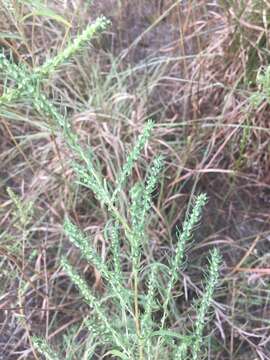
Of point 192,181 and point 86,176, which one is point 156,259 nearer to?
point 192,181

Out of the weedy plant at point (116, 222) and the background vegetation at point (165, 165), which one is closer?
the weedy plant at point (116, 222)

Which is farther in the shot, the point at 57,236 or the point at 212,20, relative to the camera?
the point at 212,20

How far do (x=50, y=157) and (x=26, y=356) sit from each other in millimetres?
466

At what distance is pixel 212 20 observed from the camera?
4.56 feet

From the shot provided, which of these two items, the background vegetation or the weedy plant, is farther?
the background vegetation

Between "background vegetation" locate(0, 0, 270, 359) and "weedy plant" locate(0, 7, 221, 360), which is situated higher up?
"weedy plant" locate(0, 7, 221, 360)

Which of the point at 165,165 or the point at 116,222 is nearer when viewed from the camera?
the point at 116,222

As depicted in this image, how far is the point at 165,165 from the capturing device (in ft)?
4.33

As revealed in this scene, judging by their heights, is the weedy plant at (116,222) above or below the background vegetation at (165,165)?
above

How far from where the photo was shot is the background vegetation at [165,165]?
1.17m

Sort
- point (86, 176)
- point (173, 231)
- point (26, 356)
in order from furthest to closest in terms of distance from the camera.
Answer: point (173, 231), point (26, 356), point (86, 176)

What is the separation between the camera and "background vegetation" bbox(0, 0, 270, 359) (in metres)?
1.17

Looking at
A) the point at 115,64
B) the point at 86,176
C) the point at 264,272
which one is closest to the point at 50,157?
the point at 115,64

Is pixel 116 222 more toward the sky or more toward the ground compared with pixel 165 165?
more toward the sky
